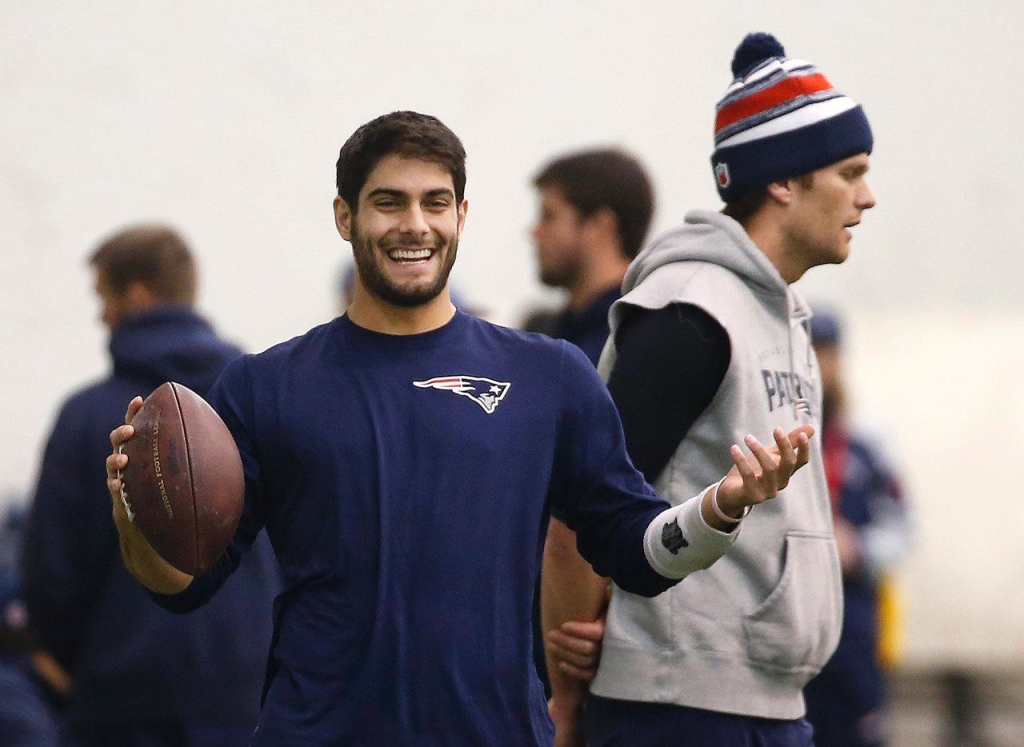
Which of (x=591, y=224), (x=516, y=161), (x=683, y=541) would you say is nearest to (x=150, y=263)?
(x=591, y=224)

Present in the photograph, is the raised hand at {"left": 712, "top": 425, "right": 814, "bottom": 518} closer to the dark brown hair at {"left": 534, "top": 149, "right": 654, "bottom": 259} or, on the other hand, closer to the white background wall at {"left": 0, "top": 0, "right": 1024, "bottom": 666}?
the dark brown hair at {"left": 534, "top": 149, "right": 654, "bottom": 259}

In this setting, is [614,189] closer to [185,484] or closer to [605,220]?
[605,220]

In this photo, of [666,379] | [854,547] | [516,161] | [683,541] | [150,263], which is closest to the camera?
[683,541]

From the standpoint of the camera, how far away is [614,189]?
4668 mm

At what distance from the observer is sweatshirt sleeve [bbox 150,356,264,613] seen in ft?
9.73

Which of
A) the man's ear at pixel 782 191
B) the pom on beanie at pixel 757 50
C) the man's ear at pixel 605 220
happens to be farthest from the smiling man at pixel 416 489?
the man's ear at pixel 605 220

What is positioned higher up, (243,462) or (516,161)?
(516,161)

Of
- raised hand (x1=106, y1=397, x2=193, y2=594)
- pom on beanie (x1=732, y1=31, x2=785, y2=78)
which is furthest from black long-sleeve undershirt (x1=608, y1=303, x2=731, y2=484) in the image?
raised hand (x1=106, y1=397, x2=193, y2=594)

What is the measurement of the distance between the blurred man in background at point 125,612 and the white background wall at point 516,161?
3642 mm

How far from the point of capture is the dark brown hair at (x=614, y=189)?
468 centimetres

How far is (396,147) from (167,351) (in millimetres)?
1860

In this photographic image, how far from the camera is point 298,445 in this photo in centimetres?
288

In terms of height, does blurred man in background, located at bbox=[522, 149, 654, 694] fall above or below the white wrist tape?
above

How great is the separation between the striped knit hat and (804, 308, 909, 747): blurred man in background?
73.6 inches
